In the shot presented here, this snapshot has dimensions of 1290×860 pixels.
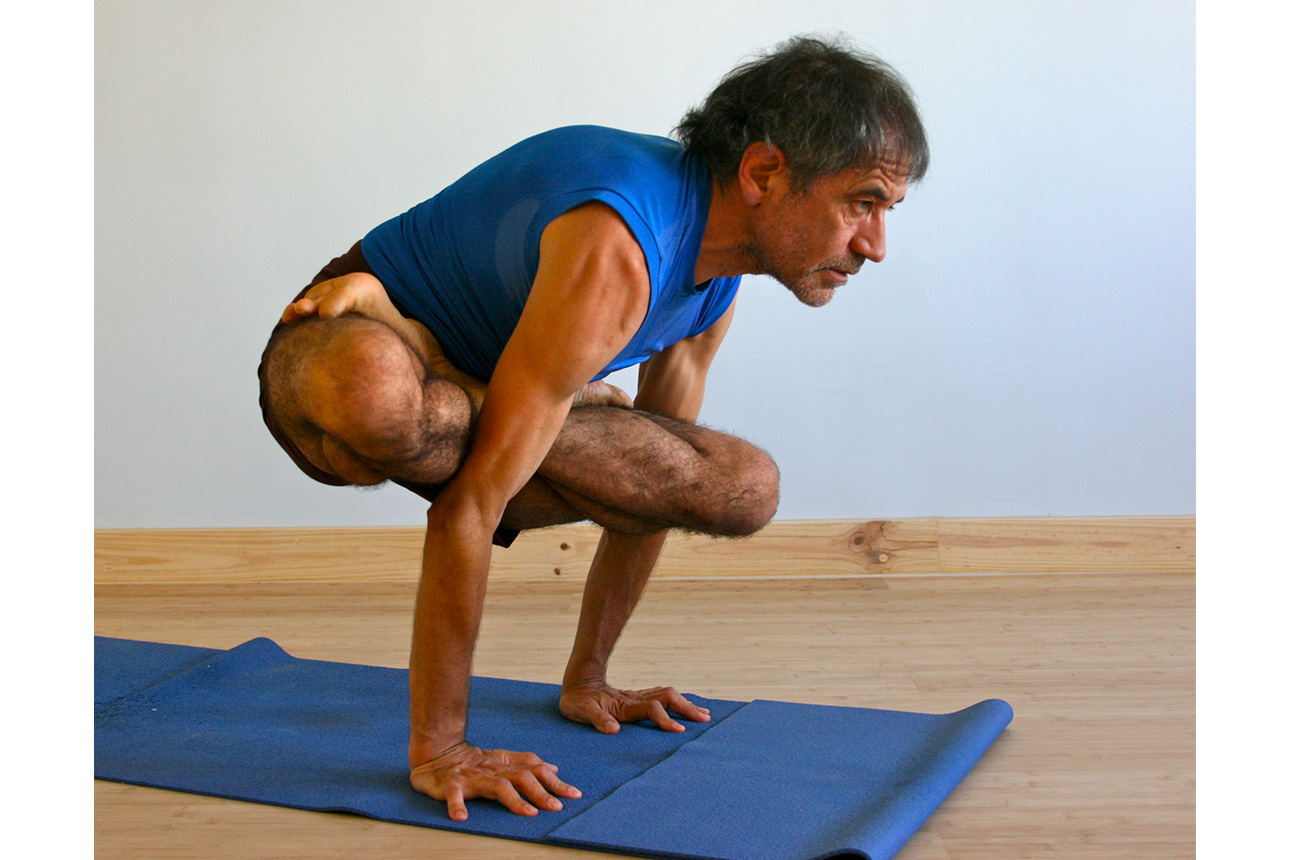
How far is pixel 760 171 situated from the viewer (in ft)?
4.75

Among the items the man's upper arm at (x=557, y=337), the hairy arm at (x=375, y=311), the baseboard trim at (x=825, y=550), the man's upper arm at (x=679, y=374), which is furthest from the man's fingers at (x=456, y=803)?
the baseboard trim at (x=825, y=550)

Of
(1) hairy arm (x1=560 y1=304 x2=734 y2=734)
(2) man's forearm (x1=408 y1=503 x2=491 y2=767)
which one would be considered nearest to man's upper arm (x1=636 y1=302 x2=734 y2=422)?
(1) hairy arm (x1=560 y1=304 x2=734 y2=734)

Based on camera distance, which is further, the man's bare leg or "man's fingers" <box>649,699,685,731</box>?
"man's fingers" <box>649,699,685,731</box>

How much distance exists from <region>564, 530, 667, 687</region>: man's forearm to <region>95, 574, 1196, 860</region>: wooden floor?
17cm

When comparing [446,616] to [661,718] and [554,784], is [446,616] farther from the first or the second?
[661,718]

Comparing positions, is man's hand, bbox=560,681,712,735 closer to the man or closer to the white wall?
the man

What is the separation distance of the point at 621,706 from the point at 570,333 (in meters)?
0.63

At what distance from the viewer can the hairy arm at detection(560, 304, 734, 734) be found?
1611mm

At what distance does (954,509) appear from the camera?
265 centimetres

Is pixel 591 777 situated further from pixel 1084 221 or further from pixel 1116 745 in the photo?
pixel 1084 221

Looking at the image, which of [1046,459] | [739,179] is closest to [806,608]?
[1046,459]

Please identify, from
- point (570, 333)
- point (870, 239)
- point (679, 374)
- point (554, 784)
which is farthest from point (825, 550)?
point (570, 333)

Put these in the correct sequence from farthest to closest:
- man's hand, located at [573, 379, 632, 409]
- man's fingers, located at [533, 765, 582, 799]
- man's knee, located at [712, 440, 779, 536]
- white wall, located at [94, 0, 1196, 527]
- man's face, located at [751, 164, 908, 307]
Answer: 1. white wall, located at [94, 0, 1196, 527]
2. man's hand, located at [573, 379, 632, 409]
3. man's knee, located at [712, 440, 779, 536]
4. man's face, located at [751, 164, 908, 307]
5. man's fingers, located at [533, 765, 582, 799]

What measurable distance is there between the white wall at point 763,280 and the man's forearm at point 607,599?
0.97 metres
